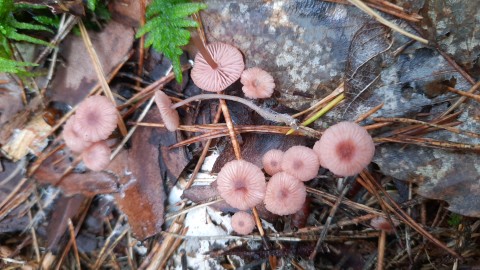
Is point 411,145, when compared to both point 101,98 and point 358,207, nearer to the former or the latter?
point 358,207

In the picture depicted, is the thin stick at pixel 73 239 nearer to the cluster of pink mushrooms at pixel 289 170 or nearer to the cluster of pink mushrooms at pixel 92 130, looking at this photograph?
the cluster of pink mushrooms at pixel 92 130

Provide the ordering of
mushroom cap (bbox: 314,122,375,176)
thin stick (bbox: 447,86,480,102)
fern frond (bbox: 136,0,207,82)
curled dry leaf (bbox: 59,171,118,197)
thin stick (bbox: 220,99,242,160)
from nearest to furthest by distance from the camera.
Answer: mushroom cap (bbox: 314,122,375,176), thin stick (bbox: 447,86,480,102), fern frond (bbox: 136,0,207,82), thin stick (bbox: 220,99,242,160), curled dry leaf (bbox: 59,171,118,197)

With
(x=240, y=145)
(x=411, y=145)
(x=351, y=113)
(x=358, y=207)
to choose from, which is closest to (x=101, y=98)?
(x=240, y=145)

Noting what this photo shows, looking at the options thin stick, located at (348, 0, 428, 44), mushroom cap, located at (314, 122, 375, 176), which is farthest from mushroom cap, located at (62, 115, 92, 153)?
thin stick, located at (348, 0, 428, 44)

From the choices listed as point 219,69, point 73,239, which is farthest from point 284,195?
point 73,239

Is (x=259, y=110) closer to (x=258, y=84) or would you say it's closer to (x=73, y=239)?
(x=258, y=84)

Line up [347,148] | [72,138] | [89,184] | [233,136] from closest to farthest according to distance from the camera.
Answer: [347,148]
[233,136]
[72,138]
[89,184]

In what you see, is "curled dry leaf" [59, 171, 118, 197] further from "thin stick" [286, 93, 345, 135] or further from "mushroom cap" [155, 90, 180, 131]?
"thin stick" [286, 93, 345, 135]
